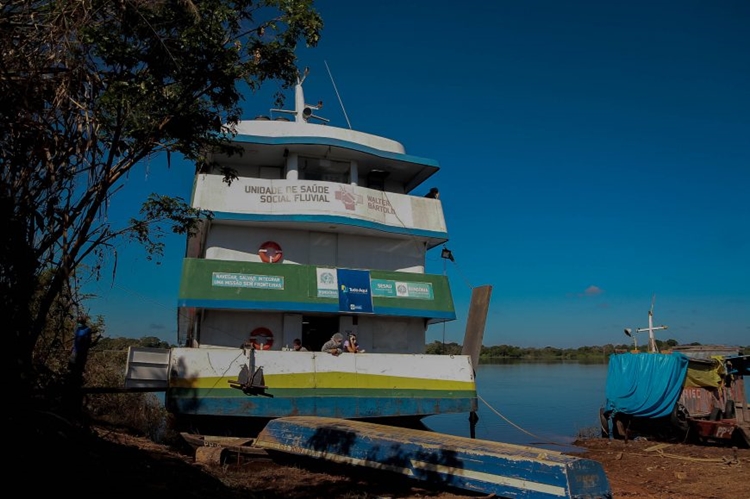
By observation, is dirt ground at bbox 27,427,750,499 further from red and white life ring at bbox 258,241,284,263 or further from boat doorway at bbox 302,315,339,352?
red and white life ring at bbox 258,241,284,263

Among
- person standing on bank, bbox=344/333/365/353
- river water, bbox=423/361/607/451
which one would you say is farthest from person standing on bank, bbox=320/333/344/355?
river water, bbox=423/361/607/451

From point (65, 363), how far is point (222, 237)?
385cm

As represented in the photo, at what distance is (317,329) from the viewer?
13773 mm

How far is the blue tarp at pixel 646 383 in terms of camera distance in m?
14.3

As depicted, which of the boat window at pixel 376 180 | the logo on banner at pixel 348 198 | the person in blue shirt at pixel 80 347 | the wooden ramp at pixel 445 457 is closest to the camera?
the wooden ramp at pixel 445 457

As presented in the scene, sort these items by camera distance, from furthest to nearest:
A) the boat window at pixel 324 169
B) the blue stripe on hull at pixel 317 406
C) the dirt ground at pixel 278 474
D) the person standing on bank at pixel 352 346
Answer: the boat window at pixel 324 169, the person standing on bank at pixel 352 346, the blue stripe on hull at pixel 317 406, the dirt ground at pixel 278 474

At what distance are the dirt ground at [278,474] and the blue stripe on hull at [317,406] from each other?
74 cm

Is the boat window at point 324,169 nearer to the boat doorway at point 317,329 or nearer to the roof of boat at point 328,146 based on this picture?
the roof of boat at point 328,146

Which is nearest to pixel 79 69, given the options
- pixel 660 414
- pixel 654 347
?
pixel 660 414

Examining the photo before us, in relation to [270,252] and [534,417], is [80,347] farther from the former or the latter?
[534,417]

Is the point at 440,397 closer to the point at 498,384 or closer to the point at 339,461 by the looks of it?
the point at 339,461

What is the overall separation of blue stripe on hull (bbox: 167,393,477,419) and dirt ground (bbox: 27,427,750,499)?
741mm

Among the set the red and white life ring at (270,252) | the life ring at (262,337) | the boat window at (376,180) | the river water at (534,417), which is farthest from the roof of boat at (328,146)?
the river water at (534,417)

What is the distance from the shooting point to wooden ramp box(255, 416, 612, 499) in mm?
6613
